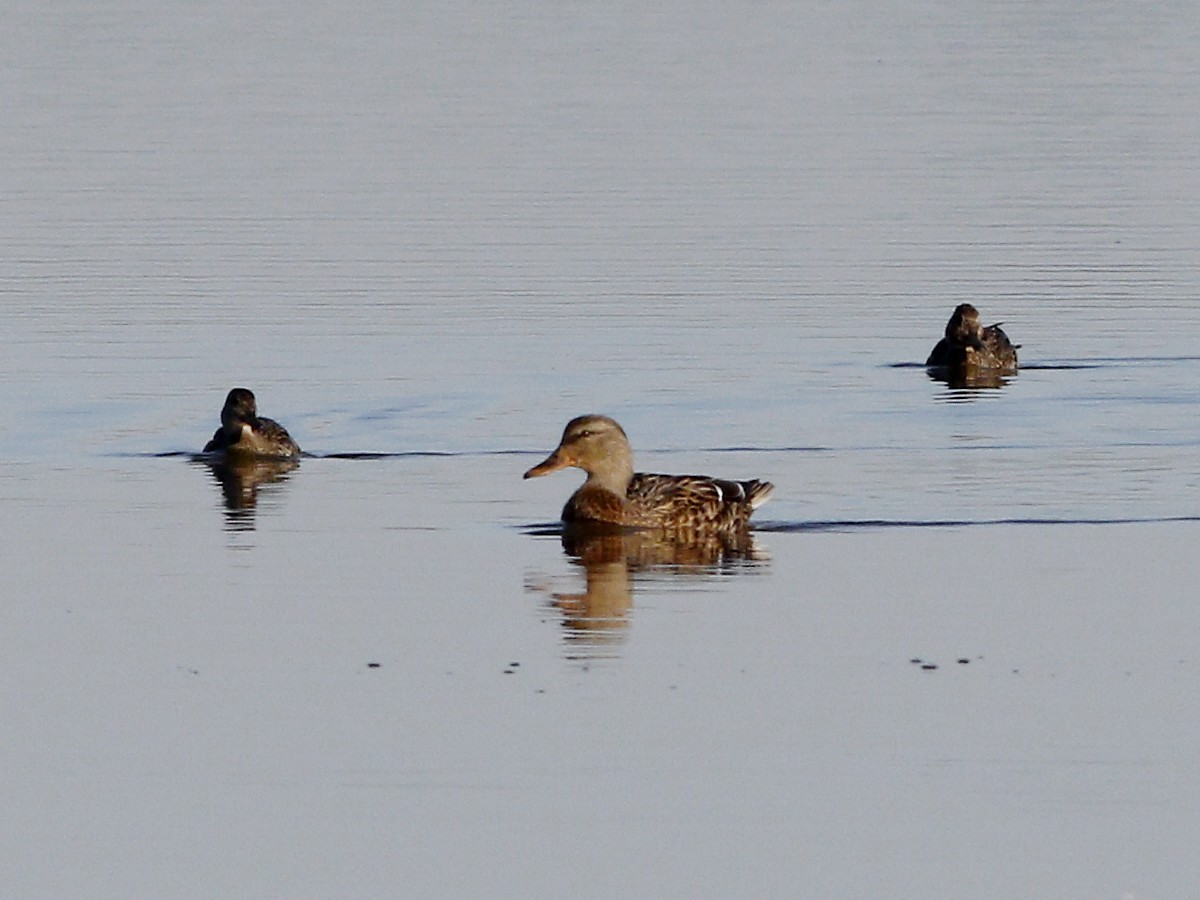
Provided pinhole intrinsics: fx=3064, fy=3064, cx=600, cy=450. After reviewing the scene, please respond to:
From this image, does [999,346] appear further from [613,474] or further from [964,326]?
[613,474]

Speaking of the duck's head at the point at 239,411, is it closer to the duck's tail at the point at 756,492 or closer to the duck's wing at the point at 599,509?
the duck's wing at the point at 599,509

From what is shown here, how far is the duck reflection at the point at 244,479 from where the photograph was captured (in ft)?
61.7

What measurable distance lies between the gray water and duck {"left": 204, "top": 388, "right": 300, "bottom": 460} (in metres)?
0.33

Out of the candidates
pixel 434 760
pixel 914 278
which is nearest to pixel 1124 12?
pixel 914 278

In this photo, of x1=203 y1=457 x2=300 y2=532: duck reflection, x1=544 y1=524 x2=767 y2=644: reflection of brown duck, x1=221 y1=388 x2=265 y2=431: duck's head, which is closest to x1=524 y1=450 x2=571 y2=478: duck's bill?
x1=544 y1=524 x2=767 y2=644: reflection of brown duck

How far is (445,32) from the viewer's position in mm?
73375

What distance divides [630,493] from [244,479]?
3313 millimetres

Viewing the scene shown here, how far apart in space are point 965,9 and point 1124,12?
6.14 metres

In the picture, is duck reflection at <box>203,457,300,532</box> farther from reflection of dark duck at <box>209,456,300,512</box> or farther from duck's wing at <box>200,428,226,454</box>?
duck's wing at <box>200,428,226,454</box>

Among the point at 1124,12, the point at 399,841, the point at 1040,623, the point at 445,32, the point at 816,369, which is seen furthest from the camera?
the point at 1124,12

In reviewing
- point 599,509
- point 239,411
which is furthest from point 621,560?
point 239,411

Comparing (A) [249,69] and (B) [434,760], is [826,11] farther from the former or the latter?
(B) [434,760]

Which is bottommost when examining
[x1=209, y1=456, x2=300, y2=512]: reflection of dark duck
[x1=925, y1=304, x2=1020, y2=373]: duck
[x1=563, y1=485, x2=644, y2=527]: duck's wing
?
[x1=563, y1=485, x2=644, y2=527]: duck's wing

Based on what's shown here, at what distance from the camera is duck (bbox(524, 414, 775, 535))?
18047 millimetres
